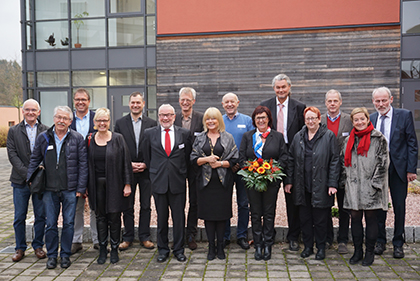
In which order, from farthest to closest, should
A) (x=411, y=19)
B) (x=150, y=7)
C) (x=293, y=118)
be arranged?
(x=150, y=7)
(x=411, y=19)
(x=293, y=118)

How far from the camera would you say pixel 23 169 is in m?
4.71

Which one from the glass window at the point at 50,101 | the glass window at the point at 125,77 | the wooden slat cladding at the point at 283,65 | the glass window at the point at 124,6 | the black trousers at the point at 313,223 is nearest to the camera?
the black trousers at the point at 313,223

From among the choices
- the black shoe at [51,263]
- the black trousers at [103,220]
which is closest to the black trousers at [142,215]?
the black trousers at [103,220]

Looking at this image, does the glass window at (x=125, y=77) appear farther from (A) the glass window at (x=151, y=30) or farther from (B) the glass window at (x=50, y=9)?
(B) the glass window at (x=50, y=9)

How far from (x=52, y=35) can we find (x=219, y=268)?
12848mm

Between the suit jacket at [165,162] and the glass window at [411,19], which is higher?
the glass window at [411,19]

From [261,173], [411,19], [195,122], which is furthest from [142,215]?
[411,19]

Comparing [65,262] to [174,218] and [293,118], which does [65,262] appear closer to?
[174,218]

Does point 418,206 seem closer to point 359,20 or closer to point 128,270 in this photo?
point 128,270

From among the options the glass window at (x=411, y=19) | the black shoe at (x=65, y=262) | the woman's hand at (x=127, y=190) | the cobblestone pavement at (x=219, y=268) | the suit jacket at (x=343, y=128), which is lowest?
the cobblestone pavement at (x=219, y=268)

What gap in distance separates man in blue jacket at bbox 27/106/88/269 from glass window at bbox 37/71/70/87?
407 inches

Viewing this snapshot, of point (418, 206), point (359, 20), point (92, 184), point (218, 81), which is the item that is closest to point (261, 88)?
point (218, 81)

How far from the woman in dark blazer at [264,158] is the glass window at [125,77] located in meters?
9.49

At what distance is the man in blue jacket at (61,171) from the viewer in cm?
461
